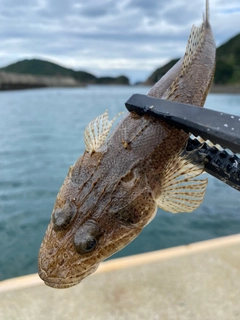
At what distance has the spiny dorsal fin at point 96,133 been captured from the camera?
91.0 inches

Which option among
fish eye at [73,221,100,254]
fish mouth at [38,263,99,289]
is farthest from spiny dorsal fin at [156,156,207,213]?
fish mouth at [38,263,99,289]

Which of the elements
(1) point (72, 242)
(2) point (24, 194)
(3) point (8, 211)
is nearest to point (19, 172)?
(2) point (24, 194)

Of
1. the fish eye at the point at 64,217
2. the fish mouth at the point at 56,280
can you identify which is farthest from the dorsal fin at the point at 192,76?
the fish mouth at the point at 56,280

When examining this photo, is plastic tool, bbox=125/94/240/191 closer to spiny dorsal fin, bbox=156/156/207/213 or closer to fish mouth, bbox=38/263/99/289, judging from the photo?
spiny dorsal fin, bbox=156/156/207/213

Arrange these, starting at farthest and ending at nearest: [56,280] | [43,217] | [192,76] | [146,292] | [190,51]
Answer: [43,217]
[146,292]
[190,51]
[192,76]
[56,280]

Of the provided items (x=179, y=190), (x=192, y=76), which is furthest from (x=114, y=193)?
(x=192, y=76)

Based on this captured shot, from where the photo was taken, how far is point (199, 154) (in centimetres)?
194

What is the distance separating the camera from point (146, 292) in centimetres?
384

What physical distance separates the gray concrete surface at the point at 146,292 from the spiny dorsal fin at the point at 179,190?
5.76 ft

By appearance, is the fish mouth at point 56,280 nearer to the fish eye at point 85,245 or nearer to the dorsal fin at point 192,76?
the fish eye at point 85,245

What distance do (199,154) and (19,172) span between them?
10.4 metres

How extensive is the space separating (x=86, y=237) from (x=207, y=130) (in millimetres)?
979

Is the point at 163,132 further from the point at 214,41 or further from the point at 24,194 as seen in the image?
the point at 24,194

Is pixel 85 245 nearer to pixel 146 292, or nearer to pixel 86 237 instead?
pixel 86 237
